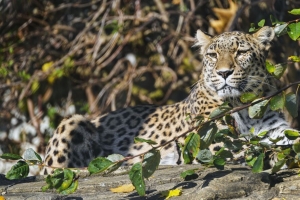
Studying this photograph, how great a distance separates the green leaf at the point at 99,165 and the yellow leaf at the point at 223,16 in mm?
5228

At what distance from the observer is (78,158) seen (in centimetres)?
816

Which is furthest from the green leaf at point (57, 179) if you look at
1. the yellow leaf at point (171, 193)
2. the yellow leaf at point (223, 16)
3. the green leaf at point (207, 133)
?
the yellow leaf at point (223, 16)

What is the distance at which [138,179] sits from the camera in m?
5.32

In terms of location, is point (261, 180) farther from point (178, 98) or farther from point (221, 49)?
point (178, 98)

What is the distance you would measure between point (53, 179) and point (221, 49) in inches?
96.3

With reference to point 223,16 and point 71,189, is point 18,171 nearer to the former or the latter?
point 71,189

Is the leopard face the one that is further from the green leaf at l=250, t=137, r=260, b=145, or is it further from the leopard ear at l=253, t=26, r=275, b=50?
the green leaf at l=250, t=137, r=260, b=145

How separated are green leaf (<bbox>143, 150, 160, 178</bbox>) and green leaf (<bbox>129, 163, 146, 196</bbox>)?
0.07 meters

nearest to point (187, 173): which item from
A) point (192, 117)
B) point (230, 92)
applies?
point (230, 92)

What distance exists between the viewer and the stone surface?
18.0 feet

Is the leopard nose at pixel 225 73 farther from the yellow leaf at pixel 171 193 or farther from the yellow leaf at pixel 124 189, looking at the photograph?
the yellow leaf at pixel 171 193

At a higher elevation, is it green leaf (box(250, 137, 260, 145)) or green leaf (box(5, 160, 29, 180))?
green leaf (box(5, 160, 29, 180))

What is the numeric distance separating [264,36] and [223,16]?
10.0ft

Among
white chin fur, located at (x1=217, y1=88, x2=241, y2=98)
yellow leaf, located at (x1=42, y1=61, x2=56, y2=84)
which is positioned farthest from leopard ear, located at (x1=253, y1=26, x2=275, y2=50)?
yellow leaf, located at (x1=42, y1=61, x2=56, y2=84)
